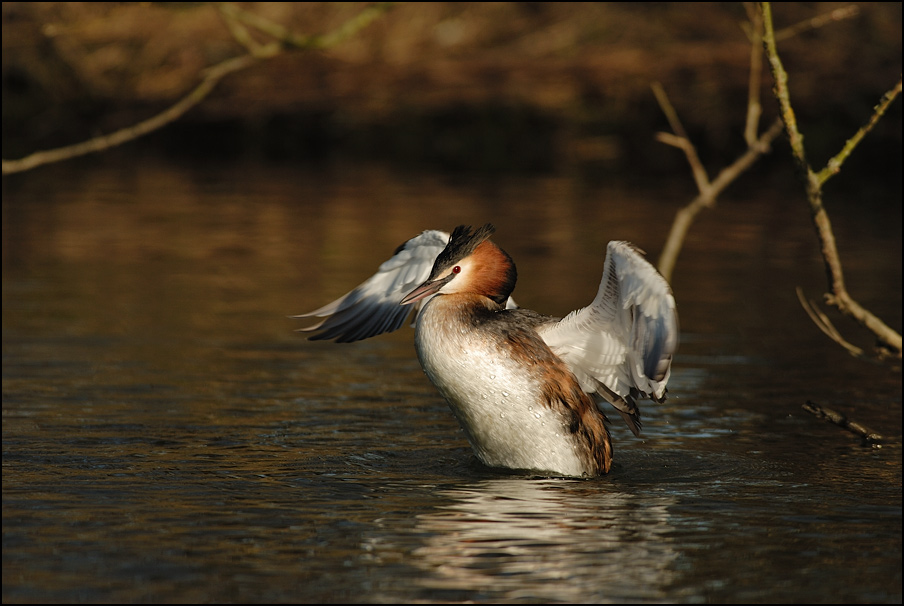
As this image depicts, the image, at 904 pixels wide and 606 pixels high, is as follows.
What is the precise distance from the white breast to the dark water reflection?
0.59 feet

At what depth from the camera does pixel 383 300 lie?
800 cm

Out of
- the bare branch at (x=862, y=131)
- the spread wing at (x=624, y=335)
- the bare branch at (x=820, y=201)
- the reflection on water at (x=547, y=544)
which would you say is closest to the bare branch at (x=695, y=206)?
the bare branch at (x=820, y=201)

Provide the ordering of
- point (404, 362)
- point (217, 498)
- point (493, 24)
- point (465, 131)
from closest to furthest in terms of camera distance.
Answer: point (217, 498), point (404, 362), point (493, 24), point (465, 131)

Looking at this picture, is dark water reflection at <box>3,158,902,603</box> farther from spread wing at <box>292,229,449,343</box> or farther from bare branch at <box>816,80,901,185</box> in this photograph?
bare branch at <box>816,80,901,185</box>

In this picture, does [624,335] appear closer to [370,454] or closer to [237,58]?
[370,454]

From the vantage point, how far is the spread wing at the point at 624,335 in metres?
6.24

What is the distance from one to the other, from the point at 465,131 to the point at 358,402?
20517 millimetres

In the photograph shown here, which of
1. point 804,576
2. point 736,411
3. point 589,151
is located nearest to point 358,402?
point 736,411

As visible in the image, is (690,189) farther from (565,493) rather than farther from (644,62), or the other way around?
(565,493)

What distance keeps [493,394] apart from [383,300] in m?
1.30

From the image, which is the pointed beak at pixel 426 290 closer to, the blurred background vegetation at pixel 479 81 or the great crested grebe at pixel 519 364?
the great crested grebe at pixel 519 364

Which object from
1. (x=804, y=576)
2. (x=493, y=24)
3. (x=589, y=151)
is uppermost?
(x=493, y=24)

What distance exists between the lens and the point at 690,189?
2186 cm

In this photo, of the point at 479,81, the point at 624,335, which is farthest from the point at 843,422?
the point at 479,81
